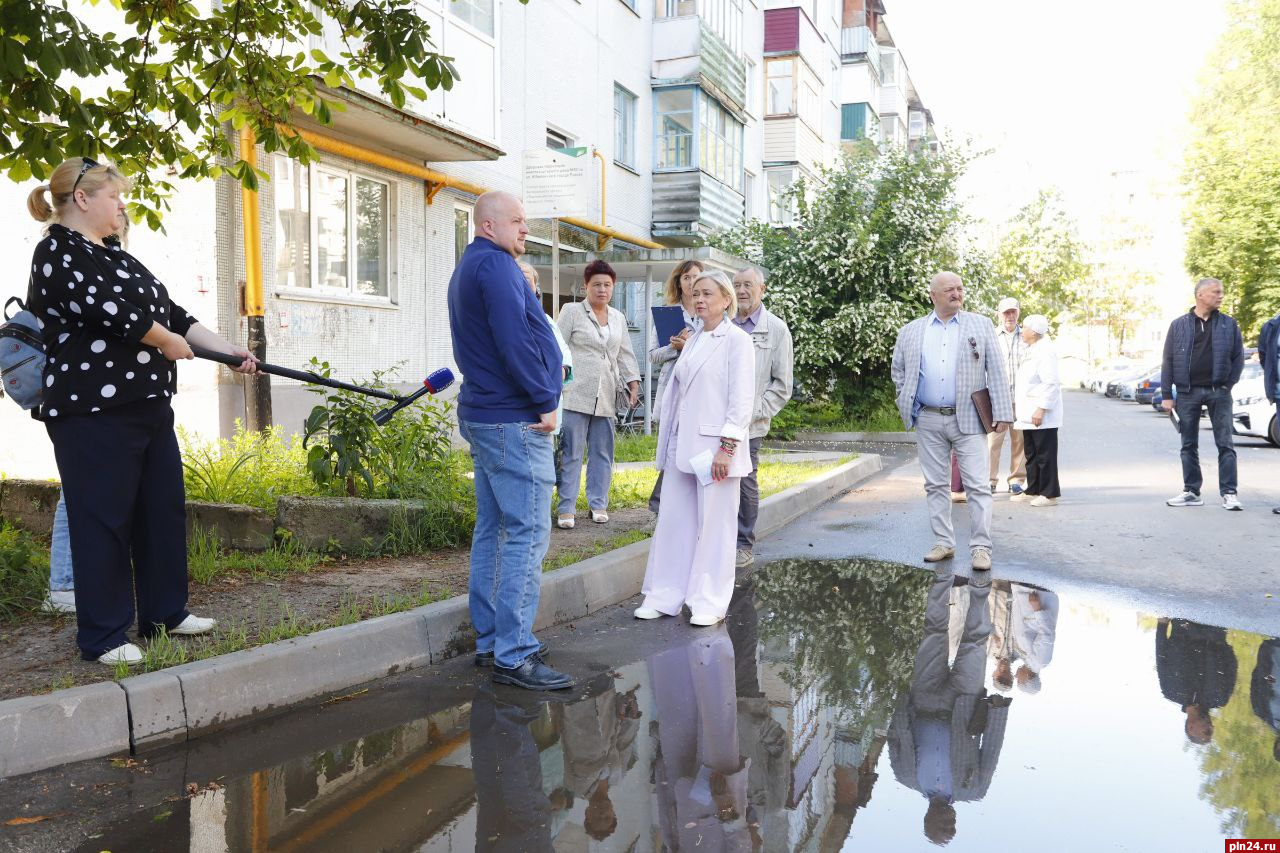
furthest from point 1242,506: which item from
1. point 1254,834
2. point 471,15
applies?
point 471,15

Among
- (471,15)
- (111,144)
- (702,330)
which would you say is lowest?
(702,330)

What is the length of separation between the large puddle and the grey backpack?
6.32ft

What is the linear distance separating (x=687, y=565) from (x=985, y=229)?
133ft

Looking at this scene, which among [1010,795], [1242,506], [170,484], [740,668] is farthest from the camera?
[1242,506]

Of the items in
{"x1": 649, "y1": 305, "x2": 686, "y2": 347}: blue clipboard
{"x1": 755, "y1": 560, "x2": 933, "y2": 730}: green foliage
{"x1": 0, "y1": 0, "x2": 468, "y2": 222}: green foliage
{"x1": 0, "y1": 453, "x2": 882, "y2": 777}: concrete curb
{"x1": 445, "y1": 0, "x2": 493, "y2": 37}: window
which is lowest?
{"x1": 755, "y1": 560, "x2": 933, "y2": 730}: green foliage

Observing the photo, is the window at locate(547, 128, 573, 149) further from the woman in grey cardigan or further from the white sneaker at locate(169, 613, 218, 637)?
the white sneaker at locate(169, 613, 218, 637)

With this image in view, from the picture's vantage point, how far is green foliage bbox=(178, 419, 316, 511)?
23.0 ft

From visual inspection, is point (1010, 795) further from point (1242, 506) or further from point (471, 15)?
point (471, 15)

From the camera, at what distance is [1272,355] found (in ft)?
34.1

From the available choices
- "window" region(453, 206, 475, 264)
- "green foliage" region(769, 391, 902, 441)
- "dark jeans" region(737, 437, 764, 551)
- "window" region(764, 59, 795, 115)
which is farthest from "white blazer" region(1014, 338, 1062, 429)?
"window" region(764, 59, 795, 115)

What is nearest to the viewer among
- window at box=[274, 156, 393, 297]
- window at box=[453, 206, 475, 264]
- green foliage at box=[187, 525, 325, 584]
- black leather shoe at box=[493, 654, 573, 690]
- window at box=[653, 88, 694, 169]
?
black leather shoe at box=[493, 654, 573, 690]

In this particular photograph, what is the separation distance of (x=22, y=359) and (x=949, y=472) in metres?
5.75

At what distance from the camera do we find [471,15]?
14.2m

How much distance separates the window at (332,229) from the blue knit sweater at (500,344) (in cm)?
787
